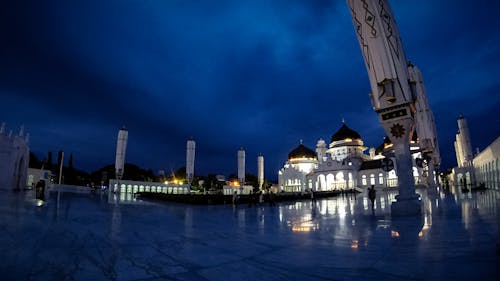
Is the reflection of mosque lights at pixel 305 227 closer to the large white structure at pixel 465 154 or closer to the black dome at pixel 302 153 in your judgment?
the large white structure at pixel 465 154

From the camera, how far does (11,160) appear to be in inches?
1040

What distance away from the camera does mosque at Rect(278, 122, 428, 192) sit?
2576 inches

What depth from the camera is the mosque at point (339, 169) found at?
215 feet

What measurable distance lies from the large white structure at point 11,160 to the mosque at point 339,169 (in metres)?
60.9

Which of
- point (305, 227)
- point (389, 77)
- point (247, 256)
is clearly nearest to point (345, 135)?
point (389, 77)

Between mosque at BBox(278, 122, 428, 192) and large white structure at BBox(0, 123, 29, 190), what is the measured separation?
60.9 m

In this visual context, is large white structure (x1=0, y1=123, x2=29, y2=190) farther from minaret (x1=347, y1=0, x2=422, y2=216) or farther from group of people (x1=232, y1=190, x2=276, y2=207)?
minaret (x1=347, y1=0, x2=422, y2=216)

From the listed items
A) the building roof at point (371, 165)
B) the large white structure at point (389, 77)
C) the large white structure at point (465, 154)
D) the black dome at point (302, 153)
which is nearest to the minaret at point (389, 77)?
the large white structure at point (389, 77)

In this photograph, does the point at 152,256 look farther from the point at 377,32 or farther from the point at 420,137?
the point at 420,137

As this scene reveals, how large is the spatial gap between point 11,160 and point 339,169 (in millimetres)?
65098

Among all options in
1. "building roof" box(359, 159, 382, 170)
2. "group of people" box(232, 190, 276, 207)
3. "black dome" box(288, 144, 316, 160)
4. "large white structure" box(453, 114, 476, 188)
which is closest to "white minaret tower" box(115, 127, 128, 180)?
"group of people" box(232, 190, 276, 207)

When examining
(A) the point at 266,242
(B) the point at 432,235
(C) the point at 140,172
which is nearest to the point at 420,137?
(B) the point at 432,235

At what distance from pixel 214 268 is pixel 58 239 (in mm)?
3737

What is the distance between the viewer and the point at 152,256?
4.29 metres
